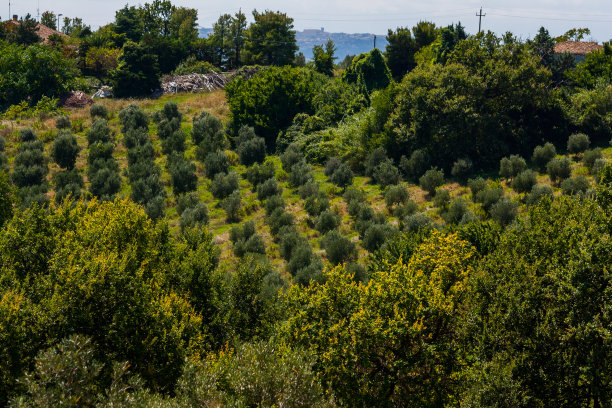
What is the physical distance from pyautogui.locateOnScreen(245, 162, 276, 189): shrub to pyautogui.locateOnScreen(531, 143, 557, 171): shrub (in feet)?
67.5

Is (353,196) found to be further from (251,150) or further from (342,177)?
(251,150)

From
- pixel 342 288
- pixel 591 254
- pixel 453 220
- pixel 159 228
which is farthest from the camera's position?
pixel 453 220

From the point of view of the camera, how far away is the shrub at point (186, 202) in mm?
34781

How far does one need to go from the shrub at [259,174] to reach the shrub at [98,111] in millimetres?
22774

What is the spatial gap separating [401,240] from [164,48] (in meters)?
57.6

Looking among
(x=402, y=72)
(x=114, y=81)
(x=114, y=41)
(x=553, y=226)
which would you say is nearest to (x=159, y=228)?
(x=553, y=226)

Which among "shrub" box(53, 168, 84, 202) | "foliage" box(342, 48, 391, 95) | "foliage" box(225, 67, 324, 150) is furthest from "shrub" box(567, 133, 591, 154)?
"shrub" box(53, 168, 84, 202)

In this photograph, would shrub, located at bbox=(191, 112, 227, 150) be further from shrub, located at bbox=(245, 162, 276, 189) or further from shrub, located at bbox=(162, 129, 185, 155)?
shrub, located at bbox=(245, 162, 276, 189)

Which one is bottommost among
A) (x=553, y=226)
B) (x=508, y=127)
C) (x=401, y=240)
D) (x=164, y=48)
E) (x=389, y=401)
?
(x=389, y=401)

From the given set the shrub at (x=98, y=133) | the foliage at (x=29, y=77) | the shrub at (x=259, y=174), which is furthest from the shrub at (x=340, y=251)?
the foliage at (x=29, y=77)

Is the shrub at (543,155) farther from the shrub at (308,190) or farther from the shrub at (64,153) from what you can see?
the shrub at (64,153)

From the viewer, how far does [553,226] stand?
14.8 m

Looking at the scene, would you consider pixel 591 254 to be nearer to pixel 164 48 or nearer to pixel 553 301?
pixel 553 301

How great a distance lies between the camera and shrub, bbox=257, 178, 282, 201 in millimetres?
36250
